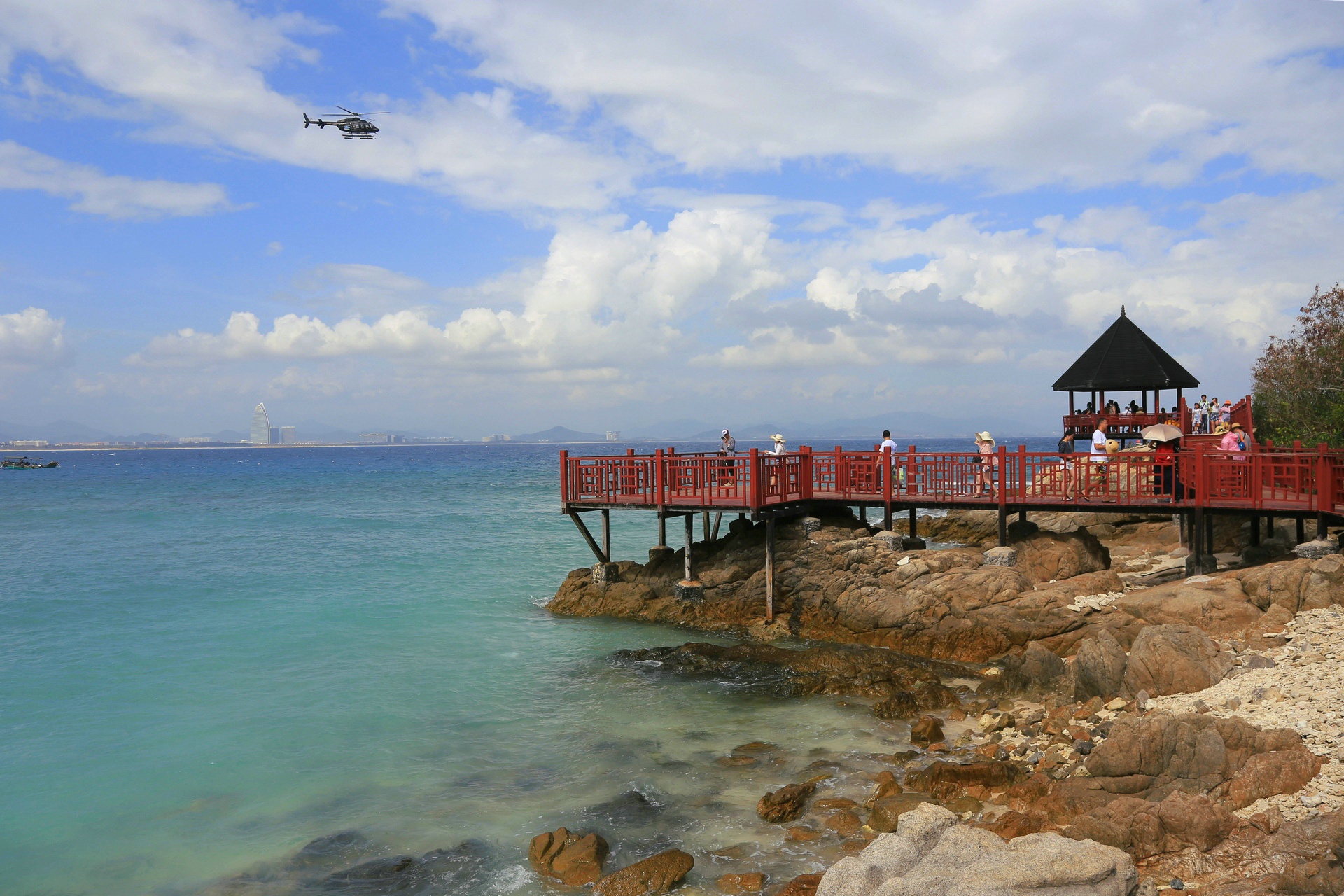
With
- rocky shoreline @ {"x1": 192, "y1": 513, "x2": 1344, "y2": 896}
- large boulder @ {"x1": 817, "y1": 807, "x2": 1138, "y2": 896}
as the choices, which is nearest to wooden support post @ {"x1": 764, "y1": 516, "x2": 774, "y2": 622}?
rocky shoreline @ {"x1": 192, "y1": 513, "x2": 1344, "y2": 896}

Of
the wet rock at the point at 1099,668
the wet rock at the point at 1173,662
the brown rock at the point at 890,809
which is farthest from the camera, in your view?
the wet rock at the point at 1099,668

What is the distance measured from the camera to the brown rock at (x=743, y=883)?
25.7 ft

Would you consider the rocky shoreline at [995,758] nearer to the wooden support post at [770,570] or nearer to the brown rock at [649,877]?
the brown rock at [649,877]

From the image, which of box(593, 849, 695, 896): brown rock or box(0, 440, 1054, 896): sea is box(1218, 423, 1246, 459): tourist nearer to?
box(0, 440, 1054, 896): sea

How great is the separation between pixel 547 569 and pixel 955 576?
15.9 metres

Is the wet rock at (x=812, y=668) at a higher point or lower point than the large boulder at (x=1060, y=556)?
lower

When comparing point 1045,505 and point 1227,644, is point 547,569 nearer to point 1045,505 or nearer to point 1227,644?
point 1045,505

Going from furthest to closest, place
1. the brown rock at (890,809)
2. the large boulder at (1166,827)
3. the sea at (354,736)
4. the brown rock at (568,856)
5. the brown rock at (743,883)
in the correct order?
the sea at (354,736), the brown rock at (890,809), the brown rock at (568,856), the brown rock at (743,883), the large boulder at (1166,827)

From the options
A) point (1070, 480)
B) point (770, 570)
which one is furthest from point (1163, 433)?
point (770, 570)

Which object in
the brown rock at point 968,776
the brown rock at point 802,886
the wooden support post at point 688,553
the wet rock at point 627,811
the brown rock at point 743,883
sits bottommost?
the wet rock at point 627,811

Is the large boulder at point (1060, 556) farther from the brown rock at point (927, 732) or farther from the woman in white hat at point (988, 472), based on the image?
the brown rock at point (927, 732)

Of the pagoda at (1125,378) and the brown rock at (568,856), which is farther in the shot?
the pagoda at (1125,378)

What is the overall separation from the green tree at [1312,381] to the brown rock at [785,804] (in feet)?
84.6

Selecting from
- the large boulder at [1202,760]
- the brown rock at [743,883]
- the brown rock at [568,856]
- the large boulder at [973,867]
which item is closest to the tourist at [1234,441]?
the large boulder at [1202,760]
